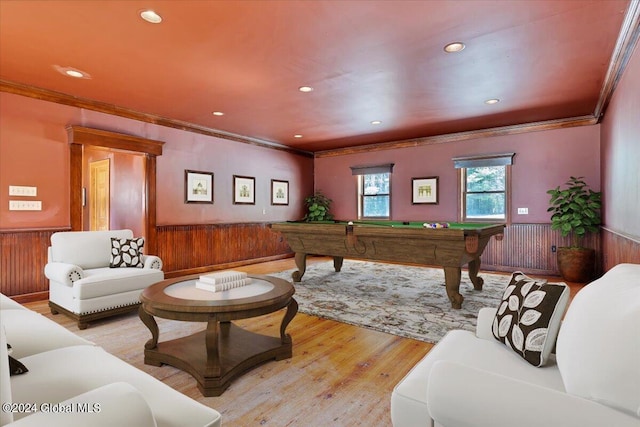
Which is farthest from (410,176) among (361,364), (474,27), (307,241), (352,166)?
(361,364)

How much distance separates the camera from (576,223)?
198 inches

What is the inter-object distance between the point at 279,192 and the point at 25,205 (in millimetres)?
4454

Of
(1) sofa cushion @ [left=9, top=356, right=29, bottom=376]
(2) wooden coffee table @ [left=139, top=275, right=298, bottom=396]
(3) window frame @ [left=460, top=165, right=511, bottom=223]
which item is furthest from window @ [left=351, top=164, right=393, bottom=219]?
(1) sofa cushion @ [left=9, top=356, right=29, bottom=376]

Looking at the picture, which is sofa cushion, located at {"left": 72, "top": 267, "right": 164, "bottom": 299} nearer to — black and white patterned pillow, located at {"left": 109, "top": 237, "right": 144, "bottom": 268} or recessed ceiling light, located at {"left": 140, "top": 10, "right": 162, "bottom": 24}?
black and white patterned pillow, located at {"left": 109, "top": 237, "right": 144, "bottom": 268}

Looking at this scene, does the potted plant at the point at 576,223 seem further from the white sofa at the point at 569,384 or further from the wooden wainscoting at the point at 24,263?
the wooden wainscoting at the point at 24,263

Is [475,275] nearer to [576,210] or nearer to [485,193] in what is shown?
[576,210]

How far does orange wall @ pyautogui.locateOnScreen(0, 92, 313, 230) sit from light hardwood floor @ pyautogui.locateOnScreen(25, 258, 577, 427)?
6.17ft

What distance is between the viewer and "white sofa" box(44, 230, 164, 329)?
10.5ft

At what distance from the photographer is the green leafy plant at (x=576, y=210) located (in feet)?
16.6

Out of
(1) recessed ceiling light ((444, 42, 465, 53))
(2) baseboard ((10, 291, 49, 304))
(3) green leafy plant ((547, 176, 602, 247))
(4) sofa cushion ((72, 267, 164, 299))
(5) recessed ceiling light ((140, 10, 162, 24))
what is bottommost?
(2) baseboard ((10, 291, 49, 304))

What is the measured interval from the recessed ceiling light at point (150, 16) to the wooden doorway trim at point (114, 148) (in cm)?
262

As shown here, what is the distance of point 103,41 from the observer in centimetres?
299

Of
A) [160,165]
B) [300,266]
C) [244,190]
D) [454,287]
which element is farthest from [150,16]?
[244,190]

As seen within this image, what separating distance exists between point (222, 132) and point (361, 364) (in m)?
5.20
